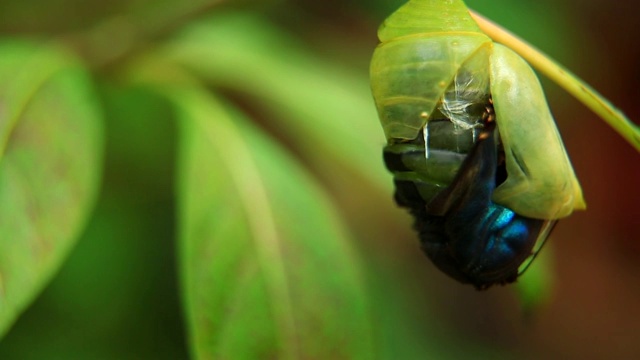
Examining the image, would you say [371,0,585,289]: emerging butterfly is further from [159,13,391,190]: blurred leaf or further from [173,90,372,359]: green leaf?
[159,13,391,190]: blurred leaf

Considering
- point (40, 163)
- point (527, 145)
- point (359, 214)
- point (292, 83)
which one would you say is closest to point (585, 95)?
point (527, 145)

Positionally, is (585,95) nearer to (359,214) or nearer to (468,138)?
(468,138)

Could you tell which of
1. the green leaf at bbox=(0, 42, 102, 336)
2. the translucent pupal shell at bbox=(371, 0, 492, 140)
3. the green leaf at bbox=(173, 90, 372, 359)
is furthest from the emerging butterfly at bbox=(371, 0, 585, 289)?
the green leaf at bbox=(0, 42, 102, 336)

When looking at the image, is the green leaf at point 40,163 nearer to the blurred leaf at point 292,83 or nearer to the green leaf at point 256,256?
the green leaf at point 256,256

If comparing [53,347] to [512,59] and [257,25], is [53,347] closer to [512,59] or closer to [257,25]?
[257,25]

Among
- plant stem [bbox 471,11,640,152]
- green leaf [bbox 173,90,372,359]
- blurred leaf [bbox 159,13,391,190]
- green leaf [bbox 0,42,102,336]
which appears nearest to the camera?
plant stem [bbox 471,11,640,152]
